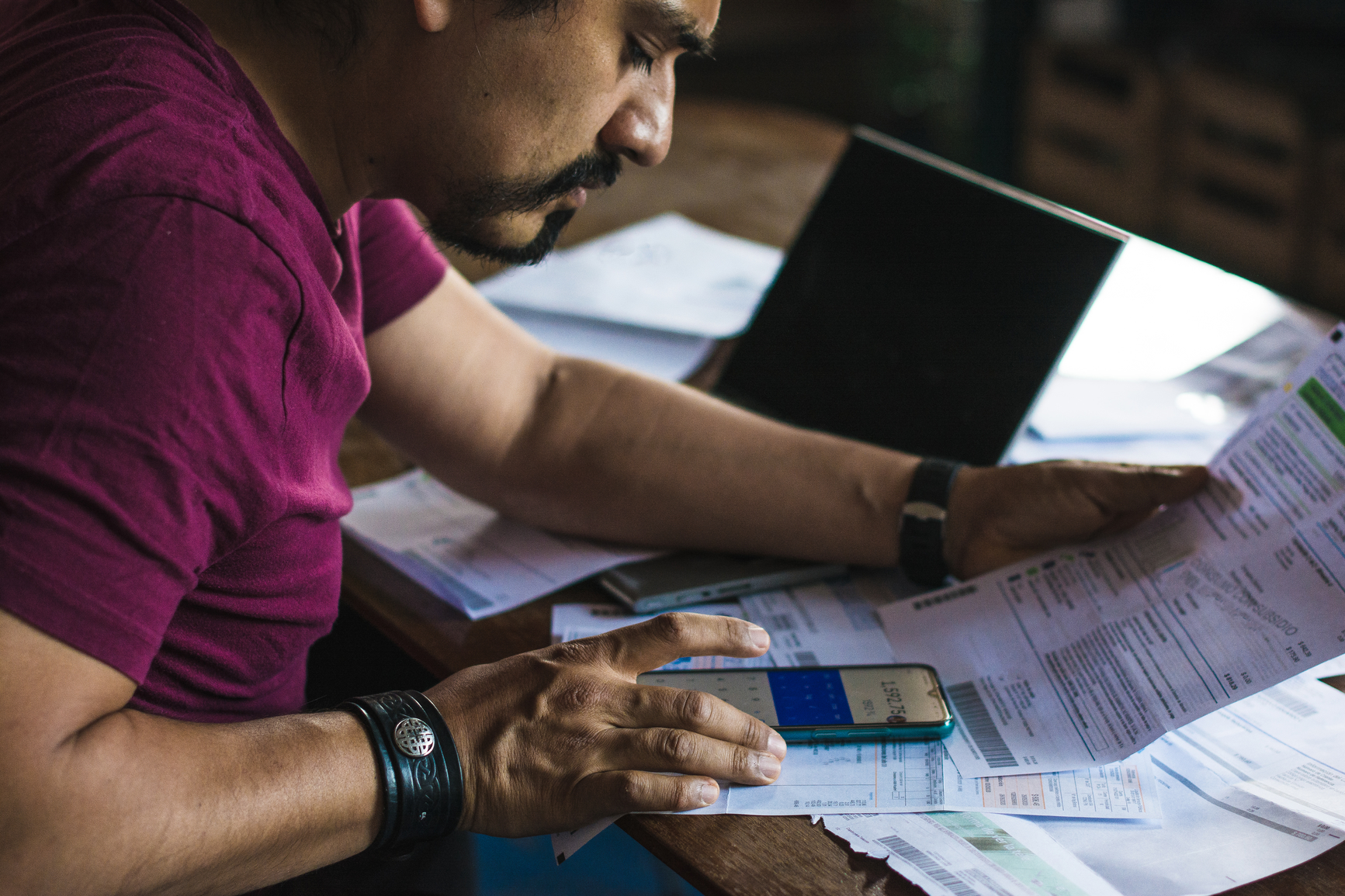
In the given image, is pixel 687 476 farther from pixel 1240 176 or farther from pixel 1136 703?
pixel 1240 176

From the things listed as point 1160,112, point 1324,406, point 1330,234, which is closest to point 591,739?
point 1324,406

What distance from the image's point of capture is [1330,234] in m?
2.89

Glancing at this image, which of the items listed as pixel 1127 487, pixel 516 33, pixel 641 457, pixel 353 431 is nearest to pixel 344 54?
pixel 516 33

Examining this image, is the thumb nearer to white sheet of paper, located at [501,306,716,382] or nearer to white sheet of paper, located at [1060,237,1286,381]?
white sheet of paper, located at [1060,237,1286,381]

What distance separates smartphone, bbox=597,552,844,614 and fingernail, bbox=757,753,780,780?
0.22 metres

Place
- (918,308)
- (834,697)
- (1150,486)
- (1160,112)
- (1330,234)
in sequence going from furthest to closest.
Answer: (1160,112)
(1330,234)
(918,308)
(1150,486)
(834,697)

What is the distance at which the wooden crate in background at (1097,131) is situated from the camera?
130 inches

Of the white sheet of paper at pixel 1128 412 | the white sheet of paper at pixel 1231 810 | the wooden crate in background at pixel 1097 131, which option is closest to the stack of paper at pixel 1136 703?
the white sheet of paper at pixel 1231 810

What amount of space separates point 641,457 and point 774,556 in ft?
0.50

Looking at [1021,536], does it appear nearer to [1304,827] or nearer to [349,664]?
[1304,827]

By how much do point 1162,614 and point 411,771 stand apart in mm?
514

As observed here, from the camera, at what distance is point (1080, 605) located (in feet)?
2.82

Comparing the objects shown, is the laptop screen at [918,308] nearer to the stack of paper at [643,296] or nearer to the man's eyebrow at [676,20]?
the stack of paper at [643,296]

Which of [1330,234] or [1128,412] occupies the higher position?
[1330,234]
